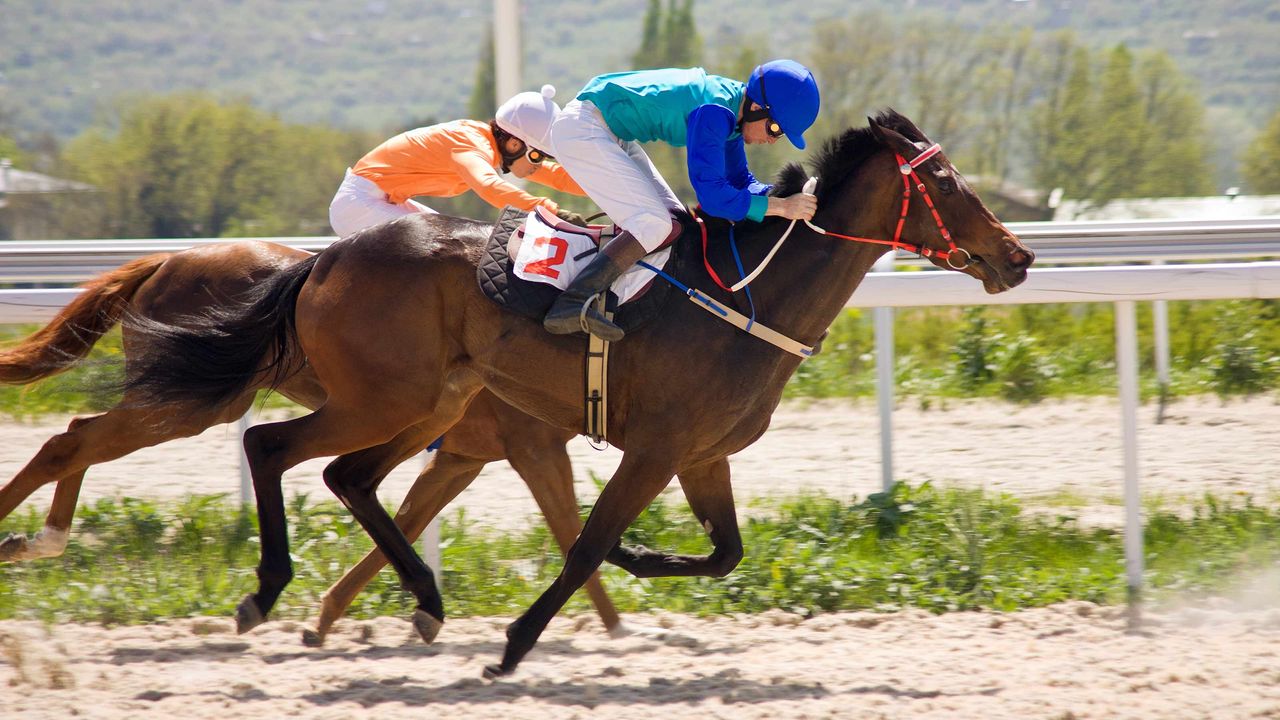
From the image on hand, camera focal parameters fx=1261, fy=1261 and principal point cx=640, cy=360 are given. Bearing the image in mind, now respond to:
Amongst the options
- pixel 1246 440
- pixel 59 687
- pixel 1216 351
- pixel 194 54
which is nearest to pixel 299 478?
pixel 59 687

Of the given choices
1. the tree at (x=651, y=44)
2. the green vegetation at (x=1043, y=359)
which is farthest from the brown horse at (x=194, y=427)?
the tree at (x=651, y=44)

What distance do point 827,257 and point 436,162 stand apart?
182cm

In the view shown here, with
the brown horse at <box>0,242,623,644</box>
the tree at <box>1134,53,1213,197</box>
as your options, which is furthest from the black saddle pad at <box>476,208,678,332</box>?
the tree at <box>1134,53,1213,197</box>

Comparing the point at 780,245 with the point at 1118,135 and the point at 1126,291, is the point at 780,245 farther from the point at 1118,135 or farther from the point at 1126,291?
the point at 1118,135

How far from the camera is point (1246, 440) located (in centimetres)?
690

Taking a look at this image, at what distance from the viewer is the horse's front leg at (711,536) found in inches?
178

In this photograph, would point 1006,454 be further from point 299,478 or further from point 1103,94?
point 1103,94

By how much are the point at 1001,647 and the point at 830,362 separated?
4.35 m

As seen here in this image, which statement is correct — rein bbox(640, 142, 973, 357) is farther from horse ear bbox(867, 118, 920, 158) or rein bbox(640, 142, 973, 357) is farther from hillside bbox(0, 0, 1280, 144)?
hillside bbox(0, 0, 1280, 144)

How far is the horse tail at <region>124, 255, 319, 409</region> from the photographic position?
180 inches

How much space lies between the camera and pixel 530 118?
16.3ft

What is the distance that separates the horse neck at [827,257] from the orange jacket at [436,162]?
114cm

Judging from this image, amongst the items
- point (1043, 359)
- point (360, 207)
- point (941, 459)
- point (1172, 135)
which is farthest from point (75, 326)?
point (1172, 135)

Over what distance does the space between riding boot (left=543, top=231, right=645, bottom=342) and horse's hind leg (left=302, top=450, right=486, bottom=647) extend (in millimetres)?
961
